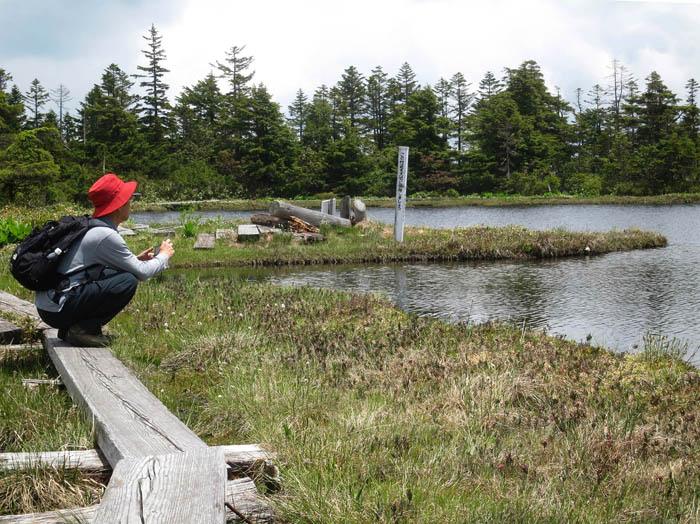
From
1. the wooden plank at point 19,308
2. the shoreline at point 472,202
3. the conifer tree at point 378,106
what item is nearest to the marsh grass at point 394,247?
the wooden plank at point 19,308

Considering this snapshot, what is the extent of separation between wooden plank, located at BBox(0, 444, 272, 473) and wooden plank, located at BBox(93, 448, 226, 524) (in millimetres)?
302

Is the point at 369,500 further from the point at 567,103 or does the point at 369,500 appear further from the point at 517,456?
the point at 567,103

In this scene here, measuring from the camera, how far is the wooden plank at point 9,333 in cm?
601

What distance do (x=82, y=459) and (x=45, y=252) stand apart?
7.59 ft

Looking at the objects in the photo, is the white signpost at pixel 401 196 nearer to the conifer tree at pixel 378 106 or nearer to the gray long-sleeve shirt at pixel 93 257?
the gray long-sleeve shirt at pixel 93 257

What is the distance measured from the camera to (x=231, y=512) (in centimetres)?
294

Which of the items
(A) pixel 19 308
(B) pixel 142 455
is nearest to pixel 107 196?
(A) pixel 19 308

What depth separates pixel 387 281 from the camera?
1364cm

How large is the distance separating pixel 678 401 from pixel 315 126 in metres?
62.4

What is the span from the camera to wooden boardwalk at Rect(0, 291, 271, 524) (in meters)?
2.44

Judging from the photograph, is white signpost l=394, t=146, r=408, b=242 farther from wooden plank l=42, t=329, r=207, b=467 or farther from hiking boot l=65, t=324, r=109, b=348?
wooden plank l=42, t=329, r=207, b=467

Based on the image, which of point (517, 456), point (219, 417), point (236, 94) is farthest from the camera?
point (236, 94)

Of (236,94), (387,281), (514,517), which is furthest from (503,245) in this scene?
(236,94)

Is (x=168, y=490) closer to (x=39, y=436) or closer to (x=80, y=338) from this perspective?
(x=39, y=436)
